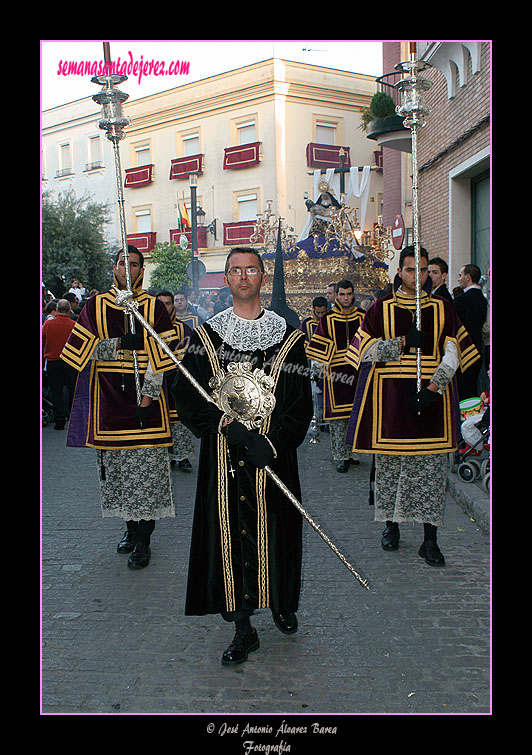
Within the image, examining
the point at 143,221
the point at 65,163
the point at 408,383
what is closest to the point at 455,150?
the point at 408,383

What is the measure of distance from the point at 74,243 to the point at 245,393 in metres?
20.7

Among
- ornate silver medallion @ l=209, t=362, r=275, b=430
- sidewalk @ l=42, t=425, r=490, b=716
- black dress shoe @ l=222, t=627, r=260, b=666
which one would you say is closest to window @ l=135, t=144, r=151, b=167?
sidewalk @ l=42, t=425, r=490, b=716

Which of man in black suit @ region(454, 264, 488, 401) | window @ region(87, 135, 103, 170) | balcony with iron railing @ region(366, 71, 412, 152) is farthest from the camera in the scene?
window @ region(87, 135, 103, 170)

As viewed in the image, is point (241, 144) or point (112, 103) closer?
point (112, 103)

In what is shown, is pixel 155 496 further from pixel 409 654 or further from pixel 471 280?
pixel 471 280

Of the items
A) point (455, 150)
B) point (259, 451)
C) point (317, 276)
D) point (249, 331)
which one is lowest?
point (259, 451)

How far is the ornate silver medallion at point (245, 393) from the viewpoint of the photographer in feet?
11.6

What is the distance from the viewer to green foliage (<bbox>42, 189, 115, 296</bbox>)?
2236cm

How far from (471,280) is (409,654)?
5.26 m

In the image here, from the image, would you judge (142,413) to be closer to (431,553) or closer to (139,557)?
(139,557)

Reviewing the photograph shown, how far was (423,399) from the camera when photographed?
15.6ft

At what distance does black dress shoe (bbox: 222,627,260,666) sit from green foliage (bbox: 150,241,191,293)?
18.7m

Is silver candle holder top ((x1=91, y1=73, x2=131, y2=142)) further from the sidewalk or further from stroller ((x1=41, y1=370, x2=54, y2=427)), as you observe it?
stroller ((x1=41, y1=370, x2=54, y2=427))

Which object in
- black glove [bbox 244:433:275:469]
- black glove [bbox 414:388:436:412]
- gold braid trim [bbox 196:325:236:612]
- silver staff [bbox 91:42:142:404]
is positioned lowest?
gold braid trim [bbox 196:325:236:612]
